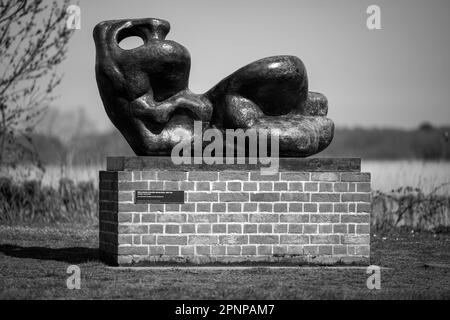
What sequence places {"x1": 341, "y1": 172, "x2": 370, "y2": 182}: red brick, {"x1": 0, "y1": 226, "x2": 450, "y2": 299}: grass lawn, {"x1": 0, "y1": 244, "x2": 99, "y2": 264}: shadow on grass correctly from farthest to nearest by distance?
{"x1": 0, "y1": 244, "x2": 99, "y2": 264}: shadow on grass
{"x1": 341, "y1": 172, "x2": 370, "y2": 182}: red brick
{"x1": 0, "y1": 226, "x2": 450, "y2": 299}: grass lawn

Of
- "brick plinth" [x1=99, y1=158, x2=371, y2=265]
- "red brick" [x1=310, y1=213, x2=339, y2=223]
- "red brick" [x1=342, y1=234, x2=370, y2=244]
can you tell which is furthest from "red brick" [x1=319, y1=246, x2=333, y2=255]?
"red brick" [x1=310, y1=213, x2=339, y2=223]

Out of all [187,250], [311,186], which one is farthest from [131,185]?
[311,186]

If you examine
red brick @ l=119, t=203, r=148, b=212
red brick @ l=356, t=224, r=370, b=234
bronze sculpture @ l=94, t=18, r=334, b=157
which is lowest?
red brick @ l=356, t=224, r=370, b=234

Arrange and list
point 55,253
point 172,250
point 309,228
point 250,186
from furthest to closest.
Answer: point 55,253 < point 309,228 < point 250,186 < point 172,250

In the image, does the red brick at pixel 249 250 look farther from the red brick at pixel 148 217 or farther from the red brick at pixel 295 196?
the red brick at pixel 148 217

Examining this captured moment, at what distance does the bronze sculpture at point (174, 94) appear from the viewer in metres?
11.5

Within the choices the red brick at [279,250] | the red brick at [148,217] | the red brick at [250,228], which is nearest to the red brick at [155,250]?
the red brick at [148,217]

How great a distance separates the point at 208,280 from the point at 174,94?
2.81 m

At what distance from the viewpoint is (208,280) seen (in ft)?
33.7

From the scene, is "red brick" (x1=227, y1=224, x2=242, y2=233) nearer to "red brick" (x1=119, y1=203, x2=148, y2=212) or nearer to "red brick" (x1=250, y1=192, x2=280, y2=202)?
"red brick" (x1=250, y1=192, x2=280, y2=202)

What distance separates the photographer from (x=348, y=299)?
30.1 feet

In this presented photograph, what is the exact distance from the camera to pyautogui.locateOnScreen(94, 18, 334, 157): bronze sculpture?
455 inches

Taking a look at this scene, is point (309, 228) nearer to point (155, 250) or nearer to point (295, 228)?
point (295, 228)
